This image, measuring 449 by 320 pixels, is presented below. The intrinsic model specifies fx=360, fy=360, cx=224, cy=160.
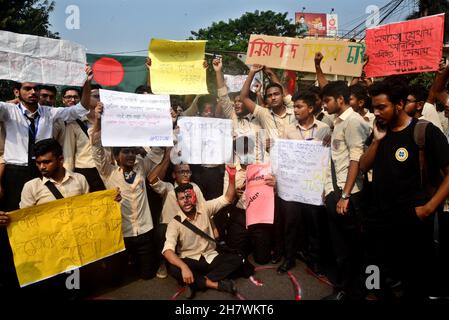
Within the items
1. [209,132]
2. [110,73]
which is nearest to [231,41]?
[110,73]

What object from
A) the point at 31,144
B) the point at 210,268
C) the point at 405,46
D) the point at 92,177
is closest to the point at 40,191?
the point at 31,144

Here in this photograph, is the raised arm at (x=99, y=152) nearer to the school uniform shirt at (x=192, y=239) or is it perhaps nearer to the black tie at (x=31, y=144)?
the black tie at (x=31, y=144)

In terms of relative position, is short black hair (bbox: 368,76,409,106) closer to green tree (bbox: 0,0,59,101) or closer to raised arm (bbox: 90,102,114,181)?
raised arm (bbox: 90,102,114,181)

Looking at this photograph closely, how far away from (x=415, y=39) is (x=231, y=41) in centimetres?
2569

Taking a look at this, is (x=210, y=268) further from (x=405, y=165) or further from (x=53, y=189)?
(x=405, y=165)

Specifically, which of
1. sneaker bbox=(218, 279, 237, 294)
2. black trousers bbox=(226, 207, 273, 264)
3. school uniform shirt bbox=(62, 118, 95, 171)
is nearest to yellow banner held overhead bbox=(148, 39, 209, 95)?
school uniform shirt bbox=(62, 118, 95, 171)

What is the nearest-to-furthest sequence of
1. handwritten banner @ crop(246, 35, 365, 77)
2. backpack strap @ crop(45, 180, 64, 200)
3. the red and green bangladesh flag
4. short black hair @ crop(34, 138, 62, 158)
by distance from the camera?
short black hair @ crop(34, 138, 62, 158) < backpack strap @ crop(45, 180, 64, 200) < handwritten banner @ crop(246, 35, 365, 77) < the red and green bangladesh flag

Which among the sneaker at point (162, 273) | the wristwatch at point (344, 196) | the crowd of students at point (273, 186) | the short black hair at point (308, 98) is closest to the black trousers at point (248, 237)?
the crowd of students at point (273, 186)

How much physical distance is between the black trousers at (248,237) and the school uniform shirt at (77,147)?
5.93 ft

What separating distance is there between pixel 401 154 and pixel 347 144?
0.87m

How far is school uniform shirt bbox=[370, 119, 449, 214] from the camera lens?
2508 mm

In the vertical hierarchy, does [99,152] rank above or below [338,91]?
below

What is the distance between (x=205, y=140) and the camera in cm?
438

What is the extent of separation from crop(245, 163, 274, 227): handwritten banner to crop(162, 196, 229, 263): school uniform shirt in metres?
0.56
